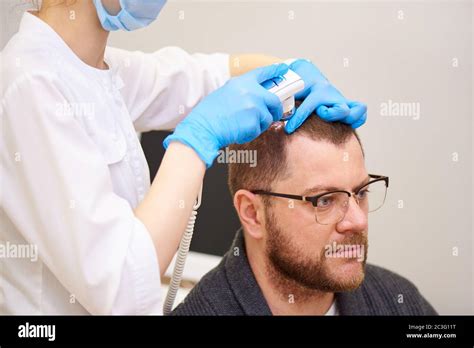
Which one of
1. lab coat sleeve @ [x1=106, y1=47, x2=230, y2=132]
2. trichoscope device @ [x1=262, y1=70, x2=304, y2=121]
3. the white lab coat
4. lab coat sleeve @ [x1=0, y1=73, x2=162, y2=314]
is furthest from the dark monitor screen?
lab coat sleeve @ [x1=0, y1=73, x2=162, y2=314]

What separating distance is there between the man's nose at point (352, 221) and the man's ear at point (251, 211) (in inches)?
9.0

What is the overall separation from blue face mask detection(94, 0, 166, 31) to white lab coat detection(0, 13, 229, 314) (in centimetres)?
12

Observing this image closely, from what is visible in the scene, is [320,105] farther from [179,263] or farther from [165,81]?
[179,263]

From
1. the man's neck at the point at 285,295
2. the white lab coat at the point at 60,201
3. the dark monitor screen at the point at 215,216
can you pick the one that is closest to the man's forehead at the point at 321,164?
the man's neck at the point at 285,295

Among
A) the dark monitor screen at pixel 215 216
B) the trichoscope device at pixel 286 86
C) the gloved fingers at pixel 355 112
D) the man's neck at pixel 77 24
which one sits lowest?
the dark monitor screen at pixel 215 216

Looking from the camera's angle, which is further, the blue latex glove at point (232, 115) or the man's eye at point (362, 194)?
the man's eye at point (362, 194)

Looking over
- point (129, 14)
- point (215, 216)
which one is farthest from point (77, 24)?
point (215, 216)

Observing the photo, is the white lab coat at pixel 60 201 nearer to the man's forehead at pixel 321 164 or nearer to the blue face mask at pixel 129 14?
the blue face mask at pixel 129 14

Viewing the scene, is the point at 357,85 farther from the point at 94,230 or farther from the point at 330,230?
the point at 94,230

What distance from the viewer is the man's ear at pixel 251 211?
1.69 metres

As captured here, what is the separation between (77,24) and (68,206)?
0.45m

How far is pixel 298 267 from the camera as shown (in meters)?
1.65

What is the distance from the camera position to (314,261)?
163 centimetres

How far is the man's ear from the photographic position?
66.4 inches
